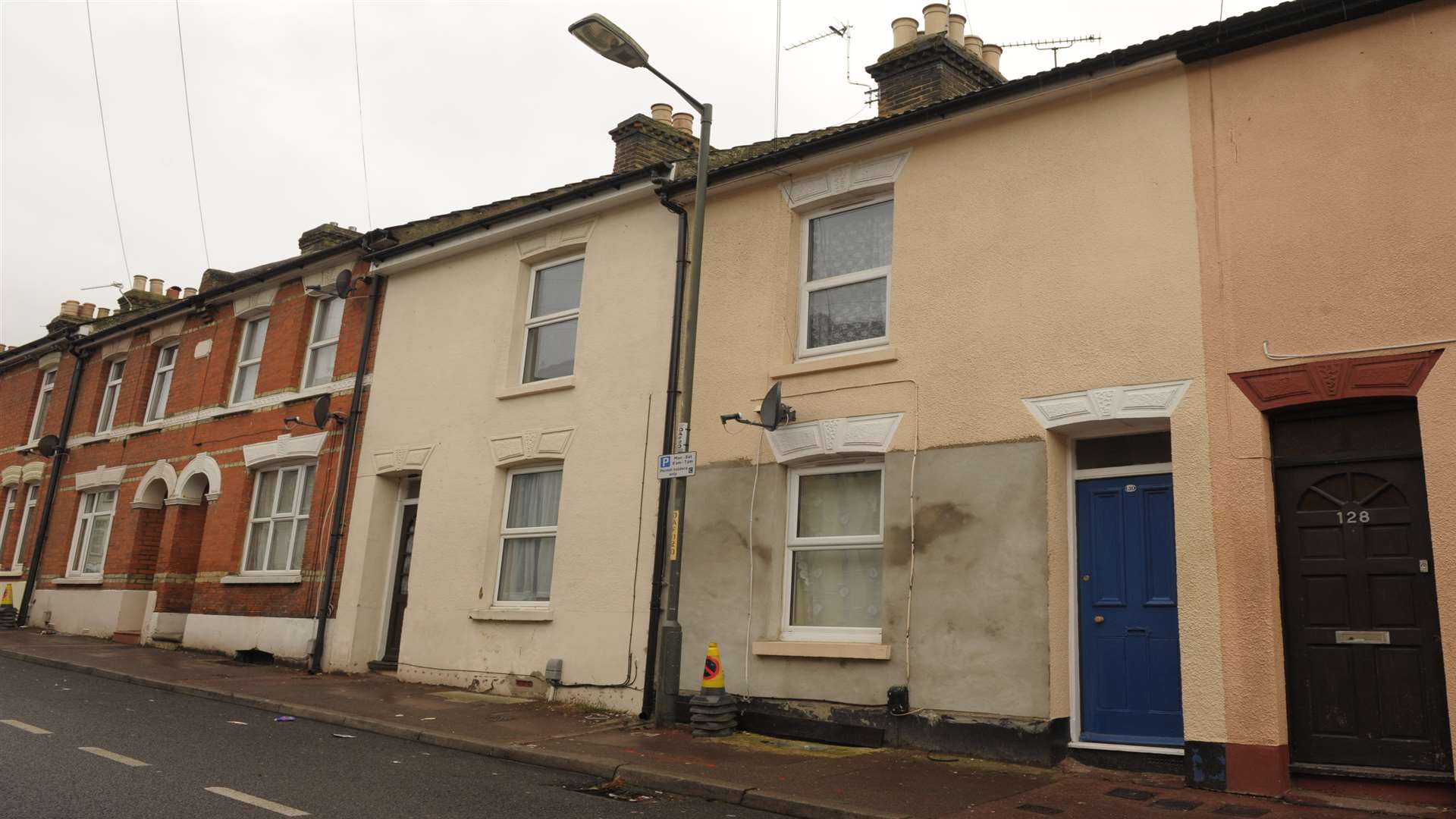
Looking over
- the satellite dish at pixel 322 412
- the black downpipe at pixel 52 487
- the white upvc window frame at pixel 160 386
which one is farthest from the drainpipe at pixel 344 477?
the black downpipe at pixel 52 487

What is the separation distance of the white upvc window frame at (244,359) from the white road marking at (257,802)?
12.4m

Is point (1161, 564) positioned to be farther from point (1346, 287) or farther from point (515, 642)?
point (515, 642)

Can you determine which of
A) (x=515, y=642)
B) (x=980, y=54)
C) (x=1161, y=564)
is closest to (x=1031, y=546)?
(x=1161, y=564)

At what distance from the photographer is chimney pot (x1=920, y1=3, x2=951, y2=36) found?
1209 centimetres

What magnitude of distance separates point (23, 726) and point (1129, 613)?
919cm

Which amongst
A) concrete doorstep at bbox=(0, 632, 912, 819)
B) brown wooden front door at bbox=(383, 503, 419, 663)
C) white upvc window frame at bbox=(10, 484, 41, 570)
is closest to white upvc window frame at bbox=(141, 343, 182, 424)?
white upvc window frame at bbox=(10, 484, 41, 570)

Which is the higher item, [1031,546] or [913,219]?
[913,219]

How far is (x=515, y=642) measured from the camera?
1234 centimetres

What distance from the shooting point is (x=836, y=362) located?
1025 centimetres

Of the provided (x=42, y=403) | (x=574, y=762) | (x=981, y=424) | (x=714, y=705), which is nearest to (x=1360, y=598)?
(x=981, y=424)

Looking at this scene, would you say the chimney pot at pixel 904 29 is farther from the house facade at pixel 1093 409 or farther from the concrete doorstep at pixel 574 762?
the concrete doorstep at pixel 574 762

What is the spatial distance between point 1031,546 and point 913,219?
330cm

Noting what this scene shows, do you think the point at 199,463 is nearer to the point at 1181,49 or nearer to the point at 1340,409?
the point at 1181,49

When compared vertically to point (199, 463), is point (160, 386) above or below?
above
